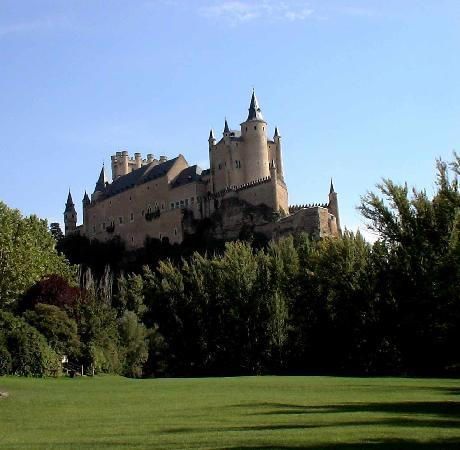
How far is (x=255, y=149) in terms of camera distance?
89.8 metres

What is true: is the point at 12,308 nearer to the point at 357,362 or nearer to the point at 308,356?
the point at 308,356

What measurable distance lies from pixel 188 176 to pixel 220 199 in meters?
10.8

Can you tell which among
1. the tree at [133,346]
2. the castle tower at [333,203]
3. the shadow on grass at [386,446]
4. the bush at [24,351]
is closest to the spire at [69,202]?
the castle tower at [333,203]

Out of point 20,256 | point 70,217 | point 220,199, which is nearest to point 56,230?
point 70,217

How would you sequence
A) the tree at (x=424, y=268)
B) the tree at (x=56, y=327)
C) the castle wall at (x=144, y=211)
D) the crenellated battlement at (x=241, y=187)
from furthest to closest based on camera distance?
the castle wall at (x=144, y=211) < the crenellated battlement at (x=241, y=187) < the tree at (x=56, y=327) < the tree at (x=424, y=268)

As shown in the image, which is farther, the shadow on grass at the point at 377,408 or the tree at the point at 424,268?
the tree at the point at 424,268

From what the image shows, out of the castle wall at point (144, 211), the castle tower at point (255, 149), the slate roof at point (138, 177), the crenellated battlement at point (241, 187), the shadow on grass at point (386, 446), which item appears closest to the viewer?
the shadow on grass at point (386, 446)

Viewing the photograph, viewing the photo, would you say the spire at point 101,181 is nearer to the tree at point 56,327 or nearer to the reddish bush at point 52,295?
the reddish bush at point 52,295

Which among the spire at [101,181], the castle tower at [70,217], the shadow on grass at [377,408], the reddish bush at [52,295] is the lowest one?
the shadow on grass at [377,408]

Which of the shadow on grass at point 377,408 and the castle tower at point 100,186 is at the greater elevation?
the castle tower at point 100,186

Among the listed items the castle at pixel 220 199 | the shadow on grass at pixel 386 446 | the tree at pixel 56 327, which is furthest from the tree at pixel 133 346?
the castle at pixel 220 199

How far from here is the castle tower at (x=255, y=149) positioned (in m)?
89.2

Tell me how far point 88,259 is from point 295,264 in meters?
57.5

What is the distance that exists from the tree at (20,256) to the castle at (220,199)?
98.1ft
